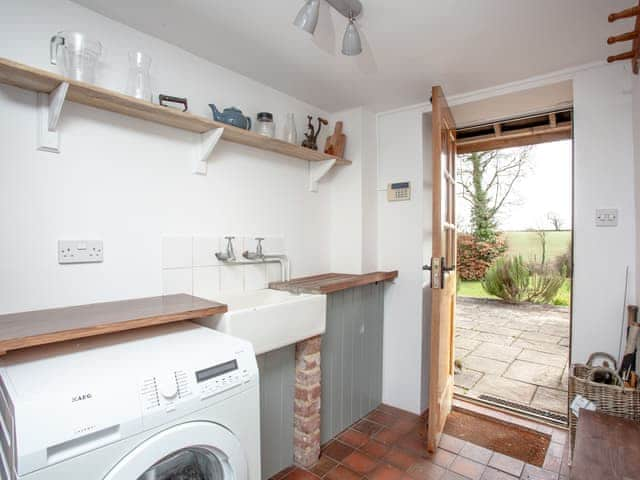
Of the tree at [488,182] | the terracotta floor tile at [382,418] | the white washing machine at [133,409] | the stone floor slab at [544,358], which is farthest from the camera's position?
the tree at [488,182]

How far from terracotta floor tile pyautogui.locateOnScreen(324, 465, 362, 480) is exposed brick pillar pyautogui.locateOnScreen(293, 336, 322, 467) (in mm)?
122

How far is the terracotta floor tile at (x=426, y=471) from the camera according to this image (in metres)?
1.88

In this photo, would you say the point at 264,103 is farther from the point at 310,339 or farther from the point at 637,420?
the point at 637,420

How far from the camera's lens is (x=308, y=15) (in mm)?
1301

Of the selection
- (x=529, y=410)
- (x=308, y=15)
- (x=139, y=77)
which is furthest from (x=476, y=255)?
(x=139, y=77)

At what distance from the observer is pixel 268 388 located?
1837 mm

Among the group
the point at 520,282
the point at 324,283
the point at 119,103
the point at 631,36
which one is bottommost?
the point at 520,282

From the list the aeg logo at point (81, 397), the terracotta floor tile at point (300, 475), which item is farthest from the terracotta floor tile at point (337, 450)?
the aeg logo at point (81, 397)

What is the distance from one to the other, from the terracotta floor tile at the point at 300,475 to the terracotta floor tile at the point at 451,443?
82 centimetres

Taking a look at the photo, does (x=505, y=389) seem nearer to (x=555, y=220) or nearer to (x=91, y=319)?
(x=91, y=319)

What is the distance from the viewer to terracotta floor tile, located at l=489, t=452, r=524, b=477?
6.27 ft

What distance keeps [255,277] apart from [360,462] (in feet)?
3.97

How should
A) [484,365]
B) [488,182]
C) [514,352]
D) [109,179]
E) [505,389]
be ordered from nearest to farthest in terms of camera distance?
[109,179] → [505,389] → [484,365] → [514,352] → [488,182]

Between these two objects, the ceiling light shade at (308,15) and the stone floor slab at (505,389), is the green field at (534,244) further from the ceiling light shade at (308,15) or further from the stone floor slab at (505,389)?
the ceiling light shade at (308,15)
